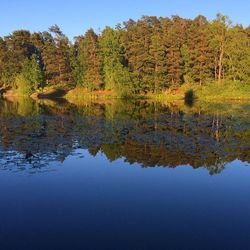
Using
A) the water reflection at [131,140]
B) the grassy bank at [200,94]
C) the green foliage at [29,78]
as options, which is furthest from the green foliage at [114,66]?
the water reflection at [131,140]

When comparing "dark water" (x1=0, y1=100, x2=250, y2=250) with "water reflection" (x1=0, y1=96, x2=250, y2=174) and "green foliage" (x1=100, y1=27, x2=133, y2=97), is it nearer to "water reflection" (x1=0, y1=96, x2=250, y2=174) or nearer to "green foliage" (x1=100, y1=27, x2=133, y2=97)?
"water reflection" (x1=0, y1=96, x2=250, y2=174)

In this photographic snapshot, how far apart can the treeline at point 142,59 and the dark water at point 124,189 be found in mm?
48738

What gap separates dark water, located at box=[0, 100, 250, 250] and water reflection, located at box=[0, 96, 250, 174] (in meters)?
0.08

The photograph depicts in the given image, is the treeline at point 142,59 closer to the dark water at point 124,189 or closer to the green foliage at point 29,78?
the green foliage at point 29,78

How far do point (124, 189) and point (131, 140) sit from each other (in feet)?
37.1

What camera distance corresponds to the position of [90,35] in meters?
93.8

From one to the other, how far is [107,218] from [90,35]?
8620cm

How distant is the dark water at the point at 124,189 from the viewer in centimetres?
1134

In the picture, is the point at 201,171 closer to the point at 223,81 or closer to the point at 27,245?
the point at 27,245

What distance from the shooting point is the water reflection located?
21.3 meters

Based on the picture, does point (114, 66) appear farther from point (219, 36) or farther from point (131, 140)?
point (131, 140)

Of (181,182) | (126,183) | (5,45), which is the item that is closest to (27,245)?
(126,183)

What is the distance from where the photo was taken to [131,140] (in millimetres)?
27281

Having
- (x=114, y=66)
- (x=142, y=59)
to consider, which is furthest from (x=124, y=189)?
(x=114, y=66)
